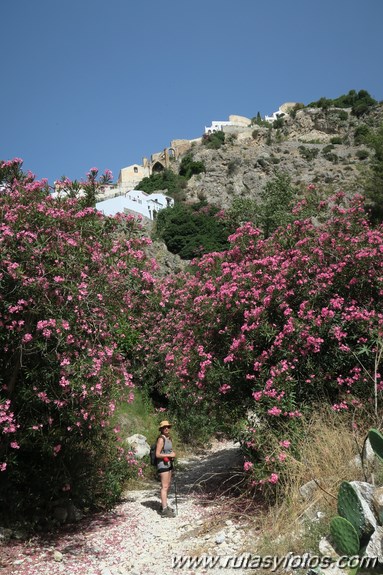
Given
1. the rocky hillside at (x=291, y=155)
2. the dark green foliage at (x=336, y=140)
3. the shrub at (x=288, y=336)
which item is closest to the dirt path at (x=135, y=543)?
the shrub at (x=288, y=336)

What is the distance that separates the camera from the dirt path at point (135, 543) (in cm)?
526

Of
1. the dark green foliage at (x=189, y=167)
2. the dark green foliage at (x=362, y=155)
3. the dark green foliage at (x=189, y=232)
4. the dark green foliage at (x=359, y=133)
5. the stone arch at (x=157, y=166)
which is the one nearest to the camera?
the dark green foliage at (x=189, y=232)

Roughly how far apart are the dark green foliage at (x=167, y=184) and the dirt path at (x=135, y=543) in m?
51.1

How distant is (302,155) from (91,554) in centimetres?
5983

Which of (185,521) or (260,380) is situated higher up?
(260,380)

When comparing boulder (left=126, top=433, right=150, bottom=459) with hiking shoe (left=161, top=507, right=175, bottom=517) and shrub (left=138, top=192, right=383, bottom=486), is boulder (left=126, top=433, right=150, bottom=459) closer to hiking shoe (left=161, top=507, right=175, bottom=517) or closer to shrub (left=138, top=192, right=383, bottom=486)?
shrub (left=138, top=192, right=383, bottom=486)

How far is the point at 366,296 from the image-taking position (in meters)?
7.16

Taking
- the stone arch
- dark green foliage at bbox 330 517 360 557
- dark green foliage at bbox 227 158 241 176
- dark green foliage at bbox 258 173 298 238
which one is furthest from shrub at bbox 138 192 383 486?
the stone arch

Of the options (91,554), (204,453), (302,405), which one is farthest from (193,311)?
(204,453)

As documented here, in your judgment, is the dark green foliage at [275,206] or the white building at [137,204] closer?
the dark green foliage at [275,206]

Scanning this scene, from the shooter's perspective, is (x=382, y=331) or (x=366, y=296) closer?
(x=382, y=331)

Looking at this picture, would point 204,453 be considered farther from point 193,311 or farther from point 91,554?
point 91,554

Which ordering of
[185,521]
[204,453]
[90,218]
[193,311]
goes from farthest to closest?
[204,453], [193,311], [185,521], [90,218]

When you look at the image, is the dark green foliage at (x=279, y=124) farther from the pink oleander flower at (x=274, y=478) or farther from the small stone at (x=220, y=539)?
the small stone at (x=220, y=539)
